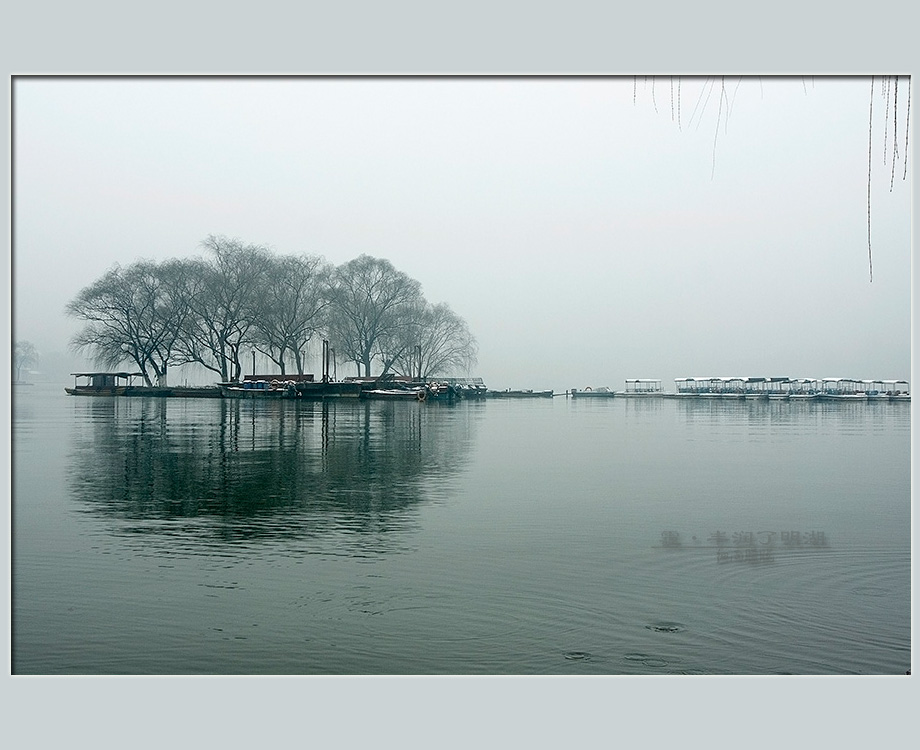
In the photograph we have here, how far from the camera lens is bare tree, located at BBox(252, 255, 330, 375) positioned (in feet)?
237

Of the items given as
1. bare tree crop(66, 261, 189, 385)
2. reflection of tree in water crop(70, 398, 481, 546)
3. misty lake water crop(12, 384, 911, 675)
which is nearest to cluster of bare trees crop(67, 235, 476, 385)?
bare tree crop(66, 261, 189, 385)

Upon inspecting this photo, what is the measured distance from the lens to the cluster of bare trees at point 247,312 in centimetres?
6769

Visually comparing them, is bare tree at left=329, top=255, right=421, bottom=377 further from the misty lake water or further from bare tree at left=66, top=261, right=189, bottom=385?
the misty lake water

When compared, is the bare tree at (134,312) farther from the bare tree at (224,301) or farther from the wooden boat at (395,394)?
the wooden boat at (395,394)

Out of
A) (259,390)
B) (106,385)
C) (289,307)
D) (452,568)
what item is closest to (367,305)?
(289,307)

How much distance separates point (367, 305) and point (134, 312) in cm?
2010

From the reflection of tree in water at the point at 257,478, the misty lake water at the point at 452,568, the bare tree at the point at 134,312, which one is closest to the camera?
the misty lake water at the point at 452,568

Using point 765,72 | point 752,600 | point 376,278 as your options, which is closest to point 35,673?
point 752,600

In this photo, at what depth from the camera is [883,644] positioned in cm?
710

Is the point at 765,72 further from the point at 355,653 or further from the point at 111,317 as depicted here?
the point at 111,317

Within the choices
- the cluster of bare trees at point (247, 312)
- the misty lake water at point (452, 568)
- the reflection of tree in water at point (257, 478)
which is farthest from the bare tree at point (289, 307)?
the misty lake water at point (452, 568)

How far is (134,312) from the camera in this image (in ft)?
223

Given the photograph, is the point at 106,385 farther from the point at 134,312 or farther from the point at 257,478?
the point at 257,478

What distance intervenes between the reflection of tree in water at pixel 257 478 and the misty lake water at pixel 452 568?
0.09 meters
